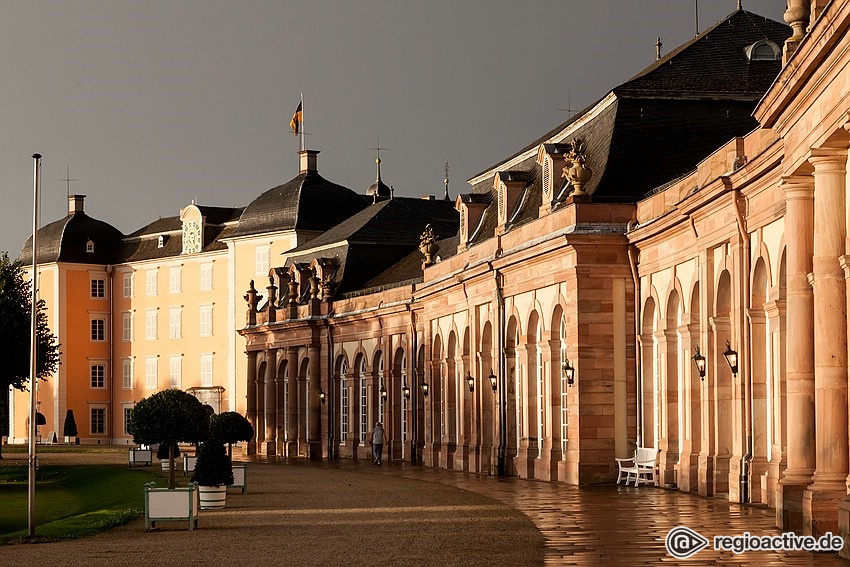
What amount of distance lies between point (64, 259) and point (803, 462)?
85710 mm

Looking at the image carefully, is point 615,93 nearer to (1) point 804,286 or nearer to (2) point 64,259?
(1) point 804,286

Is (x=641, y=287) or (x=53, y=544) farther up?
(x=641, y=287)

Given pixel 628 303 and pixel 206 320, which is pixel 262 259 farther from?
pixel 628 303

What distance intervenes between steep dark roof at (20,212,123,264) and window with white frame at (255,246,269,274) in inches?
713

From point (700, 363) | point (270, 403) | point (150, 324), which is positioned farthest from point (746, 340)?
point (150, 324)

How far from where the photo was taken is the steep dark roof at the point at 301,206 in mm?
88375

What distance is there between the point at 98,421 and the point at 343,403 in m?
42.0

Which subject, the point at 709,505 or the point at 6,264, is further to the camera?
the point at 6,264

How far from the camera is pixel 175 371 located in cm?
10162

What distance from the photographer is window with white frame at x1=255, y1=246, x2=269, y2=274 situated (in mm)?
90312

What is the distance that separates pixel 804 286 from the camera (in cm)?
2242

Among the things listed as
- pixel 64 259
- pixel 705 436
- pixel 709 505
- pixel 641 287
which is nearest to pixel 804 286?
pixel 709 505

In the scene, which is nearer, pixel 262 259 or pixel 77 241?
pixel 262 259

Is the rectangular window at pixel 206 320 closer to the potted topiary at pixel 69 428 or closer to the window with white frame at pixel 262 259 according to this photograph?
the window with white frame at pixel 262 259
